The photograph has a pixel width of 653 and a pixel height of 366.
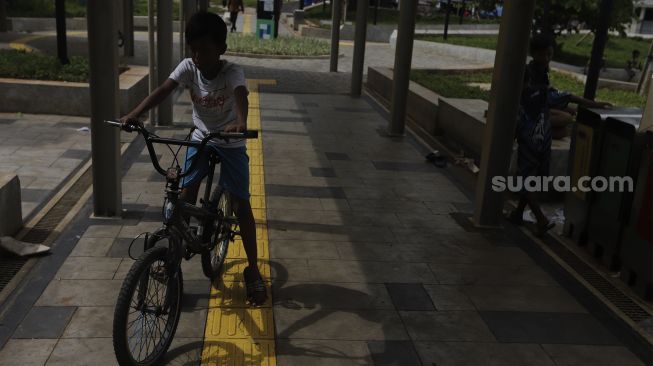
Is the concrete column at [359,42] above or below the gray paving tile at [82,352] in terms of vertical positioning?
above

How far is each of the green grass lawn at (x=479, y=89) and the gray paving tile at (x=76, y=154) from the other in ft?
19.7

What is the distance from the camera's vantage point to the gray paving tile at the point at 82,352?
3588 millimetres

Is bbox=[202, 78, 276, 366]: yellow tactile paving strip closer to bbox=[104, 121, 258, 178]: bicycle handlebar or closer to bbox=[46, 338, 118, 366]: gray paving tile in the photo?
bbox=[46, 338, 118, 366]: gray paving tile

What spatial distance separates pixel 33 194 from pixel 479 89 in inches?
341

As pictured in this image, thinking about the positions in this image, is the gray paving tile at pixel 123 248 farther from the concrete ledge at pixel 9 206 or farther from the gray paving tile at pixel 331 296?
the gray paving tile at pixel 331 296

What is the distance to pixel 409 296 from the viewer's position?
4.67m

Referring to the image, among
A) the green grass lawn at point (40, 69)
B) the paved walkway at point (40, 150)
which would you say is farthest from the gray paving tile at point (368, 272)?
the green grass lawn at point (40, 69)

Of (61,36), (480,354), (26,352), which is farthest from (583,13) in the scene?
(26,352)

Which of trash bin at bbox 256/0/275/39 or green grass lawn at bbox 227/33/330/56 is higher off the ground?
trash bin at bbox 256/0/275/39

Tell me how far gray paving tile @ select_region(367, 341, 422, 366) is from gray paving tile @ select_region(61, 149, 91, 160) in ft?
16.4

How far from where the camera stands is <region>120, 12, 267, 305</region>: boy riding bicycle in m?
3.82

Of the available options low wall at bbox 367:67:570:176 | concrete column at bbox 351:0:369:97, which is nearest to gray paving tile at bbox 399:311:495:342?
low wall at bbox 367:67:570:176

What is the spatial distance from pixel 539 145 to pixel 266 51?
15.2 meters

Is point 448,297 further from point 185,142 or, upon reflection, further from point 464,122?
point 464,122
